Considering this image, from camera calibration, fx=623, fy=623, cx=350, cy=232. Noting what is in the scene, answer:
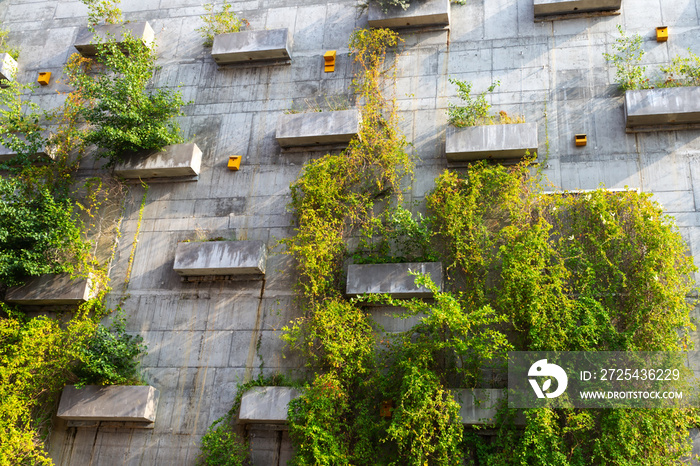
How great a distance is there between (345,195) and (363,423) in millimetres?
4668

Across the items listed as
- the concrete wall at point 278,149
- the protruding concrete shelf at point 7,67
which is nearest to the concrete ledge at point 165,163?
the concrete wall at point 278,149

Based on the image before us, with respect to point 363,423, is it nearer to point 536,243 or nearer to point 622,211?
point 536,243

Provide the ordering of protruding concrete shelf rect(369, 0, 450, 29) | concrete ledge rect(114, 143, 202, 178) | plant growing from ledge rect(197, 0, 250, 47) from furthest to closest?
plant growing from ledge rect(197, 0, 250, 47), protruding concrete shelf rect(369, 0, 450, 29), concrete ledge rect(114, 143, 202, 178)

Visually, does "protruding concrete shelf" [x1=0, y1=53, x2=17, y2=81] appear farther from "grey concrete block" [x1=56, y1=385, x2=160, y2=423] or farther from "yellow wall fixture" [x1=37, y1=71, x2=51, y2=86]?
"grey concrete block" [x1=56, y1=385, x2=160, y2=423]

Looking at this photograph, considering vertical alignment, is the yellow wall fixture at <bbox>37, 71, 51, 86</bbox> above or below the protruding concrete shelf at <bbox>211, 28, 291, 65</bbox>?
below

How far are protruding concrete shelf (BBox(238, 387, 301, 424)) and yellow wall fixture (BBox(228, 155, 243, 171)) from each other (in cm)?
508

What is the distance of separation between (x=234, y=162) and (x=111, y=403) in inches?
225

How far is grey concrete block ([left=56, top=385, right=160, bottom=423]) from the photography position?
12.2 m

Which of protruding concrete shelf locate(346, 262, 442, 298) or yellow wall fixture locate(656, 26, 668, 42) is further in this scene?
yellow wall fixture locate(656, 26, 668, 42)

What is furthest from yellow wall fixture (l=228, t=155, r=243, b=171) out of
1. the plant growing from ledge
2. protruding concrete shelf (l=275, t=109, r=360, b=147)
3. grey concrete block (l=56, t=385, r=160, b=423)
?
grey concrete block (l=56, t=385, r=160, b=423)

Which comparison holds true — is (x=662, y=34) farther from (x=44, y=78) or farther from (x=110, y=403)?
(x=44, y=78)

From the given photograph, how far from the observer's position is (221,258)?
42.6 ft

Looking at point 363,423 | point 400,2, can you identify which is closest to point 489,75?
point 400,2

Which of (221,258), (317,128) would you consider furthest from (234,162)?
(221,258)
